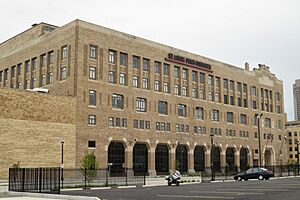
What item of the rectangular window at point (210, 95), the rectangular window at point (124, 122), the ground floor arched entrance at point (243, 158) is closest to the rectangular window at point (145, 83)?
the rectangular window at point (124, 122)

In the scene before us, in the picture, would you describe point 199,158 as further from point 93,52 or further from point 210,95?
point 93,52

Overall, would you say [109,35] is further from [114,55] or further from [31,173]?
[31,173]

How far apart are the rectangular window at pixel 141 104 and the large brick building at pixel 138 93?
0.54ft

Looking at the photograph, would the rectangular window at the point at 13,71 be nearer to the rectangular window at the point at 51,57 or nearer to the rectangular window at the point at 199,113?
the rectangular window at the point at 51,57

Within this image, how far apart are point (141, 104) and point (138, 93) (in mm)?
1921

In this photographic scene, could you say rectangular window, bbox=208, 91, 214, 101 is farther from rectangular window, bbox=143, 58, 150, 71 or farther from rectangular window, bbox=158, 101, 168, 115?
rectangular window, bbox=143, 58, 150, 71

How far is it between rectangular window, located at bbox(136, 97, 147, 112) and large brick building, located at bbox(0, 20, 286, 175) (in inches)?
6.4

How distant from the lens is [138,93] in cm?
7000

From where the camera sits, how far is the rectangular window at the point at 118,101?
218ft

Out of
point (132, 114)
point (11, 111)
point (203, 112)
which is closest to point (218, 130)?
point (203, 112)

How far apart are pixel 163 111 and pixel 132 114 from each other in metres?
7.85

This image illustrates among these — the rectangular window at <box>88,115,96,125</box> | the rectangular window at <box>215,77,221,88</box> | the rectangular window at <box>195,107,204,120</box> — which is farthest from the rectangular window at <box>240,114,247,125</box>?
the rectangular window at <box>88,115,96,125</box>

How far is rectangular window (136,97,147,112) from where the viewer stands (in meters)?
69.8

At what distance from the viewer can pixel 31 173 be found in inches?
1137
